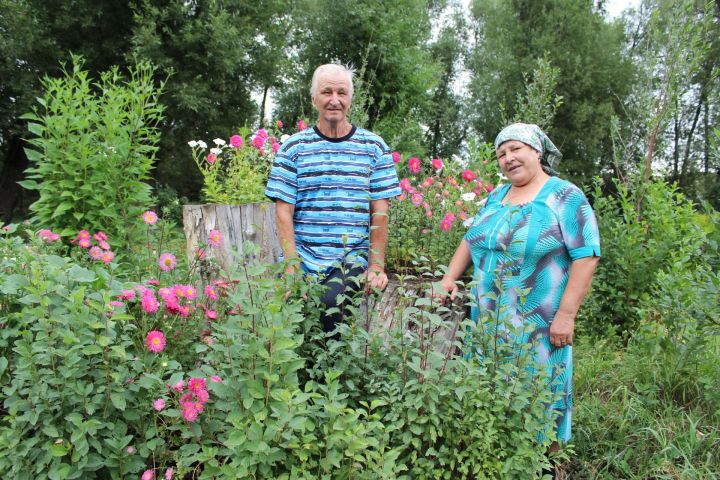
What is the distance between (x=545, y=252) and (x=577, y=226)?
176 mm

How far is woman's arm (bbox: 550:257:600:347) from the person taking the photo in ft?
7.25

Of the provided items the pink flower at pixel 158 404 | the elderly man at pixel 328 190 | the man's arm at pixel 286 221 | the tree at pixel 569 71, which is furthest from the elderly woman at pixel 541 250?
the tree at pixel 569 71

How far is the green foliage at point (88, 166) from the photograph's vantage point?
3.06 meters

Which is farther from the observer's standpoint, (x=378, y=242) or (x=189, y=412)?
(x=378, y=242)

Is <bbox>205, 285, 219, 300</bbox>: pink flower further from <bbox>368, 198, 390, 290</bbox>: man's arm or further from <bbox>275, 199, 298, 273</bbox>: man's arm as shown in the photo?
<bbox>368, 198, 390, 290</bbox>: man's arm

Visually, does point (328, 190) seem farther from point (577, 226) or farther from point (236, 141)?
point (236, 141)

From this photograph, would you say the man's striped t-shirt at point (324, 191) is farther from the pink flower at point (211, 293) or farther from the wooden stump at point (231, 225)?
the wooden stump at point (231, 225)

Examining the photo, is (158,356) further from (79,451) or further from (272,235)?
(272,235)

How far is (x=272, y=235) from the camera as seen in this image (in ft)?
11.3

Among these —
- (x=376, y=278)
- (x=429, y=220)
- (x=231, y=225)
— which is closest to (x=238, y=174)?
(x=231, y=225)

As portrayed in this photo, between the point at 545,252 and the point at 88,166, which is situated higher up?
the point at 88,166

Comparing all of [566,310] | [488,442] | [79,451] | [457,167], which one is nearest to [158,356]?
[79,451]

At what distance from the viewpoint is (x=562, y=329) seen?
7.35 ft

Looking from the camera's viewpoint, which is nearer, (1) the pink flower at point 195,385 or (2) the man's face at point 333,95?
(1) the pink flower at point 195,385
